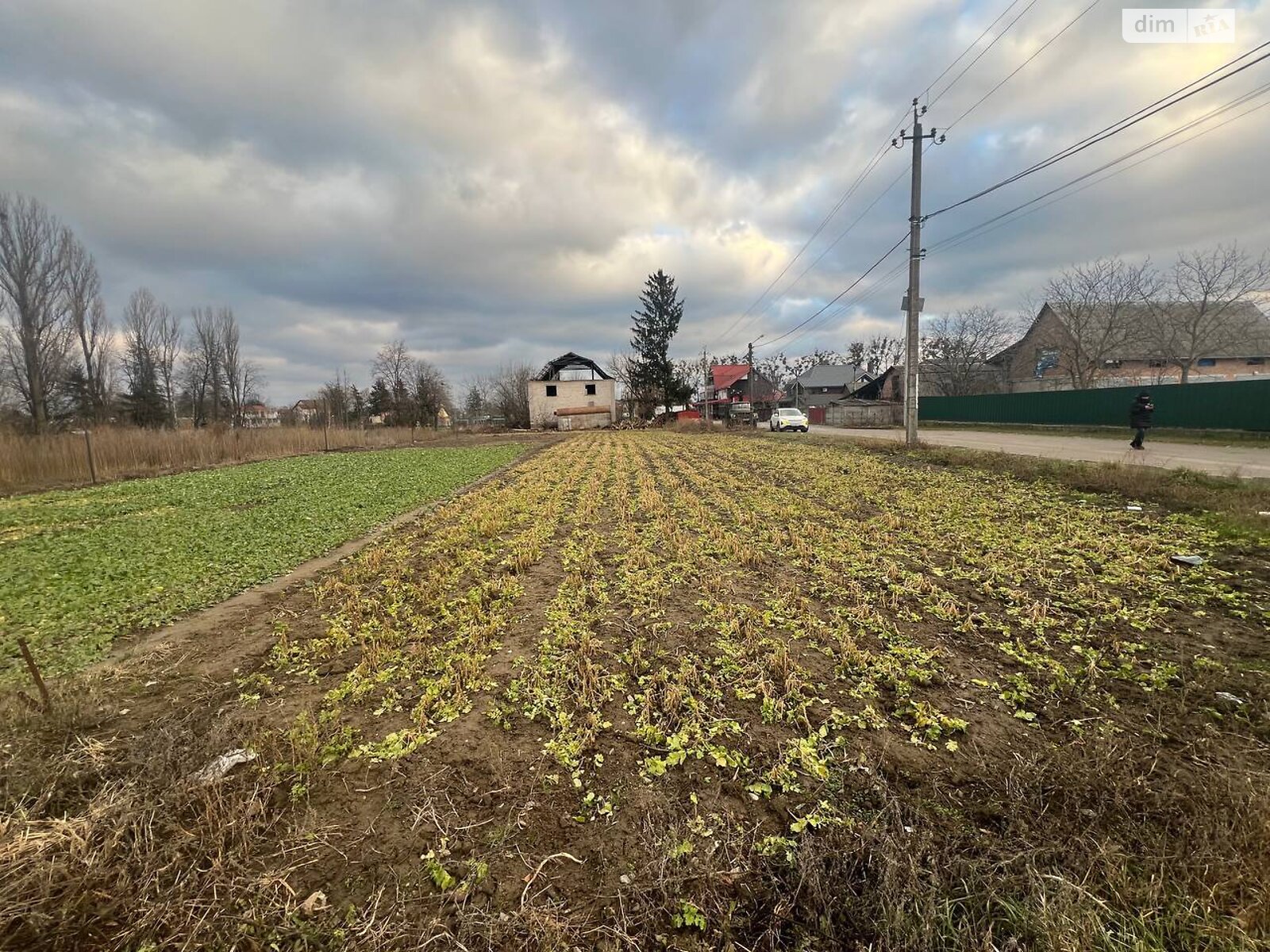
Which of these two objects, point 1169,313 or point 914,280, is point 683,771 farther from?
point 1169,313

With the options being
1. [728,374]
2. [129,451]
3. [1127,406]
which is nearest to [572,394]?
[728,374]

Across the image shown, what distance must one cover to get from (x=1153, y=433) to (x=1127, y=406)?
3187 millimetres

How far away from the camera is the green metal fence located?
656 inches

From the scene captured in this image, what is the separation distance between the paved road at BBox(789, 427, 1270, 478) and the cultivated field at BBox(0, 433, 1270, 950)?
7.44 metres

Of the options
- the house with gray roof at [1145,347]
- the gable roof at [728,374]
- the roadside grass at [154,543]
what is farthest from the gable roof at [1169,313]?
the roadside grass at [154,543]

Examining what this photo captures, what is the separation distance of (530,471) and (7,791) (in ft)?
45.6

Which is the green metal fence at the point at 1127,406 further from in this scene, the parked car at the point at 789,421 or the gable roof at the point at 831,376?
the gable roof at the point at 831,376

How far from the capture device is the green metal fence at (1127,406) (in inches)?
656

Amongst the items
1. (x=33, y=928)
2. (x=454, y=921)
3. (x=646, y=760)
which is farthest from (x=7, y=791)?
(x=646, y=760)

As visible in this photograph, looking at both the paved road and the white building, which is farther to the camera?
the white building

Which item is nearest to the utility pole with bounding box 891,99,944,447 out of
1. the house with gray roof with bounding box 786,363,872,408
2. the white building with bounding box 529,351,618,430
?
the white building with bounding box 529,351,618,430

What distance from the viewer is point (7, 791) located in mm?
2180

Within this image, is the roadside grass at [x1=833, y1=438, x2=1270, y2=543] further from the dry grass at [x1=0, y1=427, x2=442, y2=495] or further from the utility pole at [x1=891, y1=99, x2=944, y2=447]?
the dry grass at [x1=0, y1=427, x2=442, y2=495]

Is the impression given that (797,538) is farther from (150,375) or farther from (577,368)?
(150,375)
